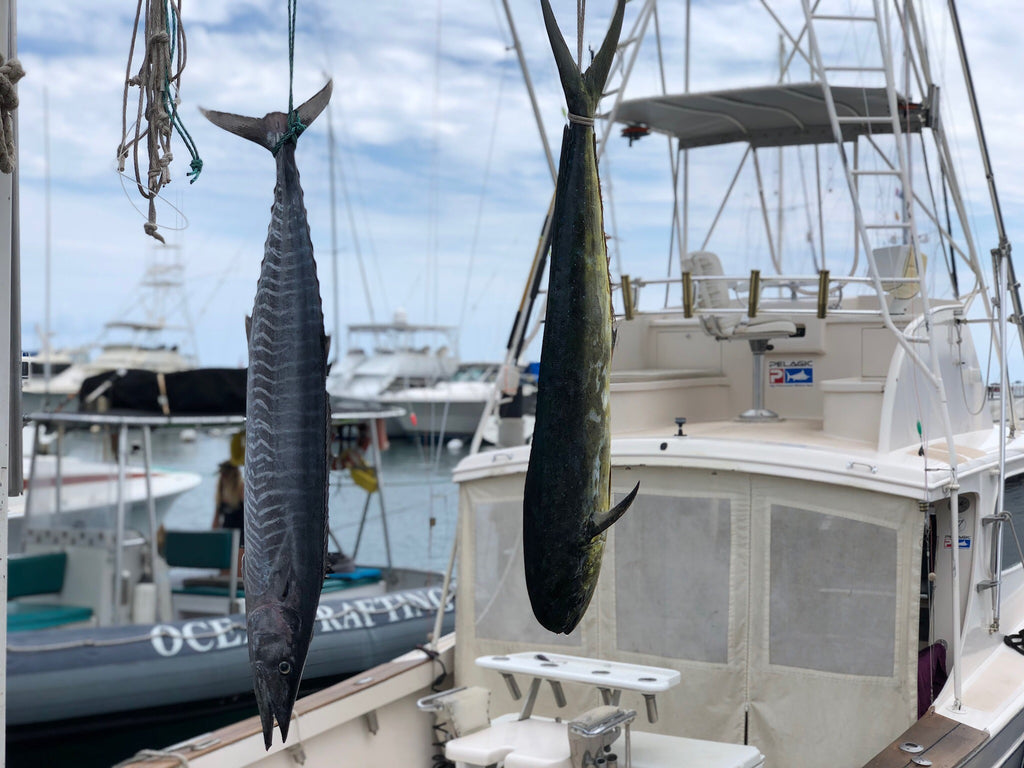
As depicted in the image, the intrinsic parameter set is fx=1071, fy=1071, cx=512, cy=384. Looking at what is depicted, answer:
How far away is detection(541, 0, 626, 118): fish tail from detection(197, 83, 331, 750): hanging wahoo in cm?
45

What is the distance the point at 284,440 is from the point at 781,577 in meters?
3.38

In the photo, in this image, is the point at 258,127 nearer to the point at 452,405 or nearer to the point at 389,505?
the point at 389,505

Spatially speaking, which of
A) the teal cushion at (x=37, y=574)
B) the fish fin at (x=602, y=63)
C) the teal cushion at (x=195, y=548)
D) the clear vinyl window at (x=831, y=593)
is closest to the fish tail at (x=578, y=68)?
the fish fin at (x=602, y=63)

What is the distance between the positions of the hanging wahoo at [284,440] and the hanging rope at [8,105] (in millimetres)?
598

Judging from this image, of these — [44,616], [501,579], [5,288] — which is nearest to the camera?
[5,288]

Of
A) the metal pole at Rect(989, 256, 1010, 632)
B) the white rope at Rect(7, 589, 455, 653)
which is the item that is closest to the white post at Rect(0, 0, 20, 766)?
the metal pole at Rect(989, 256, 1010, 632)

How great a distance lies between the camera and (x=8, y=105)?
2322 millimetres

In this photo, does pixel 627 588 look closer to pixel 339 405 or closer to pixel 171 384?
pixel 171 384

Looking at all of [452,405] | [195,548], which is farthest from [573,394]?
[452,405]

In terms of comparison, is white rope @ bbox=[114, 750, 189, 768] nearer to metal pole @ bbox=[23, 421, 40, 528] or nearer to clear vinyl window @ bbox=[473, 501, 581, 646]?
clear vinyl window @ bbox=[473, 501, 581, 646]

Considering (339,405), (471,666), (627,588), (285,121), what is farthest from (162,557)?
(285,121)

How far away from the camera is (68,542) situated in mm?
9961

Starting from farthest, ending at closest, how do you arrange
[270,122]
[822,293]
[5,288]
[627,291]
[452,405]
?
[452,405]
[627,291]
[822,293]
[5,288]
[270,122]

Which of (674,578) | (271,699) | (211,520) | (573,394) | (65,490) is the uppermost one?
(573,394)
